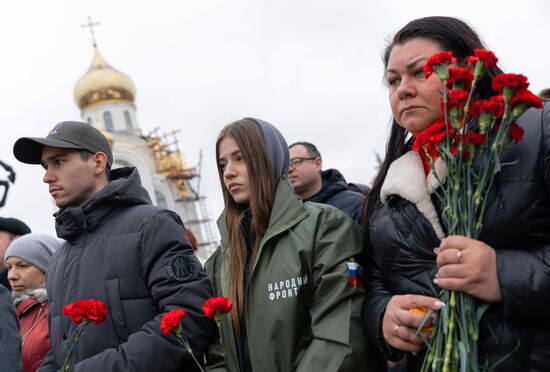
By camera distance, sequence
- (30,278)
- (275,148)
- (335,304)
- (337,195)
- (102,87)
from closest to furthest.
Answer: (335,304) → (275,148) → (30,278) → (337,195) → (102,87)

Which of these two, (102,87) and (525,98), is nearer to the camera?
(525,98)

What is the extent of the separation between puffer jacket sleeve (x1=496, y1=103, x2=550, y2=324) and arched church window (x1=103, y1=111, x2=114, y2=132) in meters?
39.8

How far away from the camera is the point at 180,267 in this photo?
10.00 feet

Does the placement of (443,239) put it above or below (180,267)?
above

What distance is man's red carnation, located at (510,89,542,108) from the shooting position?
1.91 m

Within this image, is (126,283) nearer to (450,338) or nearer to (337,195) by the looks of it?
(450,338)

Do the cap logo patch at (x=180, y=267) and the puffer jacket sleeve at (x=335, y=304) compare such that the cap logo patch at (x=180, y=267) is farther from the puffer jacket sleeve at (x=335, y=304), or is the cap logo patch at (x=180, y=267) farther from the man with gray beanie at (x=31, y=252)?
the man with gray beanie at (x=31, y=252)

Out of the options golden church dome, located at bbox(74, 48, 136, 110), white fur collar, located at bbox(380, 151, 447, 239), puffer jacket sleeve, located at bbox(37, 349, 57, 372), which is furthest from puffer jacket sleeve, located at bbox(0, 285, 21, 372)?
golden church dome, located at bbox(74, 48, 136, 110)

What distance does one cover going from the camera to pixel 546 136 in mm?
2086

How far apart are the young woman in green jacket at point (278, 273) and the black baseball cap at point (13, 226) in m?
2.92

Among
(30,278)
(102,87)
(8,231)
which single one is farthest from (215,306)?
(102,87)

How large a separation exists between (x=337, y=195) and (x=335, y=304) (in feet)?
8.07

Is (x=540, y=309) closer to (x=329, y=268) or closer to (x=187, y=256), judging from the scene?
(x=329, y=268)

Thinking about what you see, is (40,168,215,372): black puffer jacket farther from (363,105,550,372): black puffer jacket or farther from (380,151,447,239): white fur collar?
(363,105,550,372): black puffer jacket
